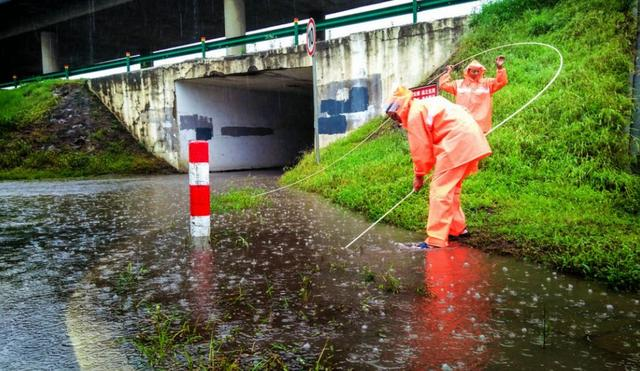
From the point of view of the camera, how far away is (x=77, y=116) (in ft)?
63.6

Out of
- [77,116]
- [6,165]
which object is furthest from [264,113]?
[6,165]

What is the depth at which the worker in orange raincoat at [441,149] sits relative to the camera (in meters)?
4.74

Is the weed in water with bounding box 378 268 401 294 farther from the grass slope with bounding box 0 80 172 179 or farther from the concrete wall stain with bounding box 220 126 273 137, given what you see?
the concrete wall stain with bounding box 220 126 273 137

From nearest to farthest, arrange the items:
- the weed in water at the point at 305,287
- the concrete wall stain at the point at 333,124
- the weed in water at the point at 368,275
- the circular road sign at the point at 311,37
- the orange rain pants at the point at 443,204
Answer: the weed in water at the point at 305,287 → the weed in water at the point at 368,275 → the orange rain pants at the point at 443,204 → the circular road sign at the point at 311,37 → the concrete wall stain at the point at 333,124

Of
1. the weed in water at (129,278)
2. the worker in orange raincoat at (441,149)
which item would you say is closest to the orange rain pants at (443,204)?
the worker in orange raincoat at (441,149)

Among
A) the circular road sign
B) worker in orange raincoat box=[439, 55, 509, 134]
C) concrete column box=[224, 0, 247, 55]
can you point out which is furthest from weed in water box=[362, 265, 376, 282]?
concrete column box=[224, 0, 247, 55]

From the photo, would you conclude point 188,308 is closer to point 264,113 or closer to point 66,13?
point 264,113

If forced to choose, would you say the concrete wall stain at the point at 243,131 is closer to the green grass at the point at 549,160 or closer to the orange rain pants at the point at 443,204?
the green grass at the point at 549,160

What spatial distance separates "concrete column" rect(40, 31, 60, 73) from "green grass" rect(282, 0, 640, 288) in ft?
82.0

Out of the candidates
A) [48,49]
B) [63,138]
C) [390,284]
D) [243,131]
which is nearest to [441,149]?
[390,284]

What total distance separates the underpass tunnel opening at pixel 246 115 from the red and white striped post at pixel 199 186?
1063 cm

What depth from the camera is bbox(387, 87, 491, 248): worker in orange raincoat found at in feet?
15.6

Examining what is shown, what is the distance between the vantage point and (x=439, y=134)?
494 cm

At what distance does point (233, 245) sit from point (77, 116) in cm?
1714
